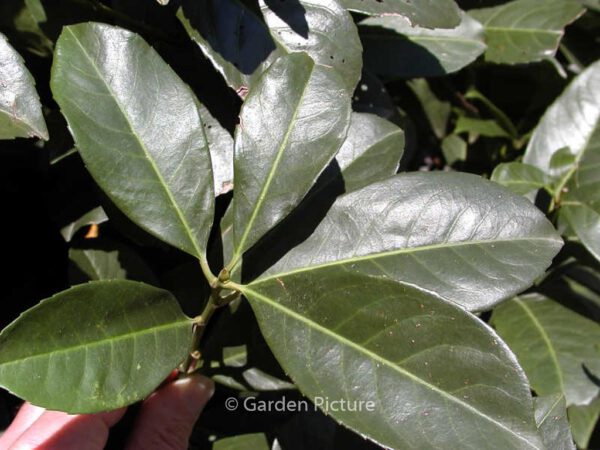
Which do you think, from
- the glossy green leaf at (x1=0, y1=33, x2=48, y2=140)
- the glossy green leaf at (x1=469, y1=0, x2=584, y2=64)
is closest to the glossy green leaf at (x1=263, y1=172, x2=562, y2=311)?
the glossy green leaf at (x1=0, y1=33, x2=48, y2=140)

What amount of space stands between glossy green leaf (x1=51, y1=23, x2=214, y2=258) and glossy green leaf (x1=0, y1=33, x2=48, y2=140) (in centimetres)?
7

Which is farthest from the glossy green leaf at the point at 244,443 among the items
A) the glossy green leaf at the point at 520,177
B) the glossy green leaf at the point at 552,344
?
the glossy green leaf at the point at 520,177

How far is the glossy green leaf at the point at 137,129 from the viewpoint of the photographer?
2.79 ft

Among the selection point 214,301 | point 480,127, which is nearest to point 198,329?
point 214,301

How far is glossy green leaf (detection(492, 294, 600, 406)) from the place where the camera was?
130 centimetres

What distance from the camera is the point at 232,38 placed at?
3.22 feet

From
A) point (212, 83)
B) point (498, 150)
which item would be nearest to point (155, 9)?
point (212, 83)

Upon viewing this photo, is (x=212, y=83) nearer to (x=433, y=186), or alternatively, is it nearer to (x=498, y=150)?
(x=433, y=186)

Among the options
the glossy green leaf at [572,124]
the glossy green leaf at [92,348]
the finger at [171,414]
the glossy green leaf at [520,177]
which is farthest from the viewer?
the glossy green leaf at [572,124]

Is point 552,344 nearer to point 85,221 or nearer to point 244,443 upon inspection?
point 244,443

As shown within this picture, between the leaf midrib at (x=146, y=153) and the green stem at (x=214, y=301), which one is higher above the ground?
the leaf midrib at (x=146, y=153)

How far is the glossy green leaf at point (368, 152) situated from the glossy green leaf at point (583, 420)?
2.70ft

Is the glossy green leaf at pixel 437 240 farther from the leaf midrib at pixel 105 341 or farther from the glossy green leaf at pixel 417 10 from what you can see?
the glossy green leaf at pixel 417 10

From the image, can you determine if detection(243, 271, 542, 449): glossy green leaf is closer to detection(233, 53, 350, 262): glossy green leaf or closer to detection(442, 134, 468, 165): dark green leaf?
detection(233, 53, 350, 262): glossy green leaf
